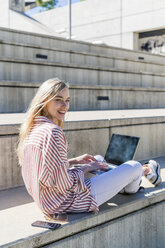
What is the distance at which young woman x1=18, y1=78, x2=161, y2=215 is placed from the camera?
2143mm

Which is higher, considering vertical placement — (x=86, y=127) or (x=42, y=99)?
(x=42, y=99)

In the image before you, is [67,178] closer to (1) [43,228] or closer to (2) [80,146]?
(1) [43,228]

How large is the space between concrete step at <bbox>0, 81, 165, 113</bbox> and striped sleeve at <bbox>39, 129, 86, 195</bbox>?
3.43m

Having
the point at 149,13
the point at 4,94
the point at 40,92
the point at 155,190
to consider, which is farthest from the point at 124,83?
the point at 149,13

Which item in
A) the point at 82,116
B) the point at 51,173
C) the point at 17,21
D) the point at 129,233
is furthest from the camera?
the point at 17,21

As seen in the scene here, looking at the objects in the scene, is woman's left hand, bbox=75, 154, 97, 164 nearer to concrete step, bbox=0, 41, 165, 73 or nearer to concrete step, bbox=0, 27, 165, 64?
concrete step, bbox=0, 41, 165, 73

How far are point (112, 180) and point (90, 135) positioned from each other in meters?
1.52

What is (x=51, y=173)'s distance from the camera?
2.13m

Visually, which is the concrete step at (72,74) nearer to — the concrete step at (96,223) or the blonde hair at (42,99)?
the concrete step at (96,223)

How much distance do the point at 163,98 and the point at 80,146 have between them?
16.1ft

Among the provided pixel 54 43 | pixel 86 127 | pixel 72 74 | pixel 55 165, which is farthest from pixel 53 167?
pixel 54 43

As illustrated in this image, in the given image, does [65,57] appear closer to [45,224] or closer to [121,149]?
[121,149]

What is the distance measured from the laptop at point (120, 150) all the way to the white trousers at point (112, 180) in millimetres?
422

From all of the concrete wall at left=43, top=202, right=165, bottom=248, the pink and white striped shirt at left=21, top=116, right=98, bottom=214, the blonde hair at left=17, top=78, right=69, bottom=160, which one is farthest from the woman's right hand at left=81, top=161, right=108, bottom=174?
the blonde hair at left=17, top=78, right=69, bottom=160
